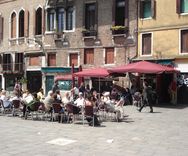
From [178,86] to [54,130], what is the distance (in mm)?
13312

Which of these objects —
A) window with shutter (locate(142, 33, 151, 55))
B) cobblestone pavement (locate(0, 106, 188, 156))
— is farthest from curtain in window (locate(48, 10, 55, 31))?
cobblestone pavement (locate(0, 106, 188, 156))

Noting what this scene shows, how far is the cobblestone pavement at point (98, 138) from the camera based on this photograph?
31.9 ft

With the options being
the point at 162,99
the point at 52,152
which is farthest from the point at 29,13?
the point at 52,152

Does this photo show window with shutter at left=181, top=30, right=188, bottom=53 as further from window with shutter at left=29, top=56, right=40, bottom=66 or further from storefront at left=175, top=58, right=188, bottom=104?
window with shutter at left=29, top=56, right=40, bottom=66

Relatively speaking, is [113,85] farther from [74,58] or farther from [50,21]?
[50,21]

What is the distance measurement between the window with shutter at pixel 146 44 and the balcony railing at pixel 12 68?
40.8 feet

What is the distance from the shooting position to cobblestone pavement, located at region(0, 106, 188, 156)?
9734 mm

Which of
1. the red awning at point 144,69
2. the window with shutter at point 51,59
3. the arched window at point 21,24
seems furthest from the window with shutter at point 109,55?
the arched window at point 21,24

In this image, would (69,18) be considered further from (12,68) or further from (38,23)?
(12,68)

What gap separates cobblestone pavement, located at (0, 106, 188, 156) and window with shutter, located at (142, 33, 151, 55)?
10043 mm

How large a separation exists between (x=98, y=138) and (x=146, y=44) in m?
15.4

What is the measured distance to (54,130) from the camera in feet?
43.4

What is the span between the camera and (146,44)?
26172 mm

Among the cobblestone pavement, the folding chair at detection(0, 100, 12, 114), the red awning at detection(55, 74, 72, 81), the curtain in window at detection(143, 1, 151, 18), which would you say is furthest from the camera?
the red awning at detection(55, 74, 72, 81)
